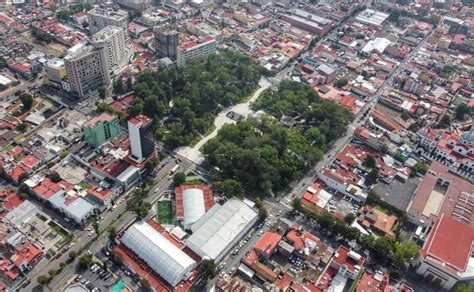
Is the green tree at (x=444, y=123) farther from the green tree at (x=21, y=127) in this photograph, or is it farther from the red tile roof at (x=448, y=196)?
the green tree at (x=21, y=127)

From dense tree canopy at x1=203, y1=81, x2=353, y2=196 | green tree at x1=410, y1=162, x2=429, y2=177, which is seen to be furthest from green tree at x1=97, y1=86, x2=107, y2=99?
green tree at x1=410, y1=162, x2=429, y2=177

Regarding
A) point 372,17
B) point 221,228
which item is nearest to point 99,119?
point 221,228

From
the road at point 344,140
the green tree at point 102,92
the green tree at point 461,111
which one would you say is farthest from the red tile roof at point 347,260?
the green tree at point 102,92

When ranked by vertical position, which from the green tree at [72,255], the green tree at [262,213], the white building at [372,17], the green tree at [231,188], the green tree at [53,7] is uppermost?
the white building at [372,17]

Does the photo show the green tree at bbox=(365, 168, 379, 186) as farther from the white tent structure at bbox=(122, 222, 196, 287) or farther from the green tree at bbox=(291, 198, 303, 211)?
the white tent structure at bbox=(122, 222, 196, 287)

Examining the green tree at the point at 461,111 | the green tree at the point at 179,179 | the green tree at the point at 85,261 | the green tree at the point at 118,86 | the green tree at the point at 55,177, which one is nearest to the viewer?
the green tree at the point at 85,261

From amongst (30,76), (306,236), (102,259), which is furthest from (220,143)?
(30,76)

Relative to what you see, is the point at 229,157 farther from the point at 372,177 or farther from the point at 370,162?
the point at 370,162

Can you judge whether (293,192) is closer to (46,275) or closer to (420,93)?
(46,275)

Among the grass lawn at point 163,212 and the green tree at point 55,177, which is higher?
the green tree at point 55,177
